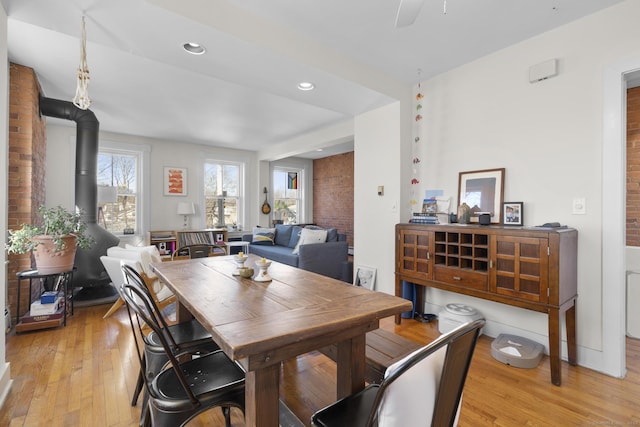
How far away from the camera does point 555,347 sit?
2062 mm

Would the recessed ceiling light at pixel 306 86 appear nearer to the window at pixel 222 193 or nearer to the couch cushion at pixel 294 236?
the couch cushion at pixel 294 236

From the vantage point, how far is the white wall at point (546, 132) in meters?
2.24

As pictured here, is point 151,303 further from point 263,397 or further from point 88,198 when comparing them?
point 88,198

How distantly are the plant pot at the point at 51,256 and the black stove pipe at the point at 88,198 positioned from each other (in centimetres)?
82

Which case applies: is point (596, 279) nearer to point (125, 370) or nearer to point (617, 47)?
point (617, 47)

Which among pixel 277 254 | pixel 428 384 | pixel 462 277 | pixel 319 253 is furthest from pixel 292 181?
pixel 428 384

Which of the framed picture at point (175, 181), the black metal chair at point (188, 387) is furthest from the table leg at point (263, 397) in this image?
the framed picture at point (175, 181)

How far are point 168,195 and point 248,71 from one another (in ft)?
14.0

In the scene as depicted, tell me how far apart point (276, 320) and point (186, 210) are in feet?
18.2

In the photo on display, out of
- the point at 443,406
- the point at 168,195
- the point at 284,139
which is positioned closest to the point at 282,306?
the point at 443,406

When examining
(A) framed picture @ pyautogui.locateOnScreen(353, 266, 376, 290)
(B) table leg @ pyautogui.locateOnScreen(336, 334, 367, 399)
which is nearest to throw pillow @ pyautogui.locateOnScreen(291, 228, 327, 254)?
(A) framed picture @ pyautogui.locateOnScreen(353, 266, 376, 290)

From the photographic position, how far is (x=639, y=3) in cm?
206

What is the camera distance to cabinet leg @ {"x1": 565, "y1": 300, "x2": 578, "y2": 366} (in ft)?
7.53

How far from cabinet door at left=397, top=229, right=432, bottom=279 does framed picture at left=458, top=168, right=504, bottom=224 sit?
51cm
